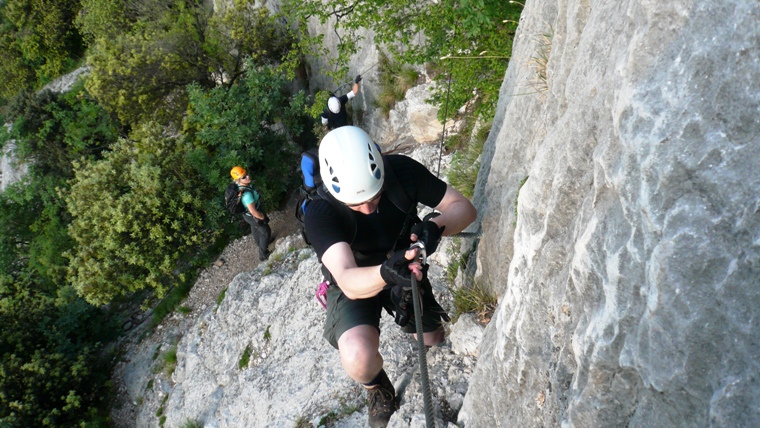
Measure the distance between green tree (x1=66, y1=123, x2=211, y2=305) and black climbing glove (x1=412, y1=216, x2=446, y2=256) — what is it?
1193 centimetres

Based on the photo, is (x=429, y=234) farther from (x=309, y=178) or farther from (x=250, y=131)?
(x=250, y=131)

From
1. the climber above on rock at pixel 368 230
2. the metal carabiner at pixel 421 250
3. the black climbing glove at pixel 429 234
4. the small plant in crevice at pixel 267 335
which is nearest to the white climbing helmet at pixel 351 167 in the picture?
the climber above on rock at pixel 368 230

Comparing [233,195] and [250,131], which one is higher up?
[233,195]

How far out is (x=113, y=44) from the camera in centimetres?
1645

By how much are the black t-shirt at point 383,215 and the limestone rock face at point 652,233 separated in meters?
1.42

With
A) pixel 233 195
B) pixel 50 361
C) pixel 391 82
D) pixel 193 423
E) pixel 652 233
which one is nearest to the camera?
pixel 652 233

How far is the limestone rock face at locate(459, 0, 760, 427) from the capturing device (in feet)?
5.38

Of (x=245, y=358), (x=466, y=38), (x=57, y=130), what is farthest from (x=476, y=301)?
(x=57, y=130)

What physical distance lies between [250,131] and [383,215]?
37.4 feet

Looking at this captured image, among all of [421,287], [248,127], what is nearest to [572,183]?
[421,287]

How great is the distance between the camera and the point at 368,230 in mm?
4121

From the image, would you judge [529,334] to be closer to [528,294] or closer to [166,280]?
[528,294]

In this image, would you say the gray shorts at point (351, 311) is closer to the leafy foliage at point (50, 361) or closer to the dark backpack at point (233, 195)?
the dark backpack at point (233, 195)

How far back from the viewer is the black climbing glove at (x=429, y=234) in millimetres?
3576
